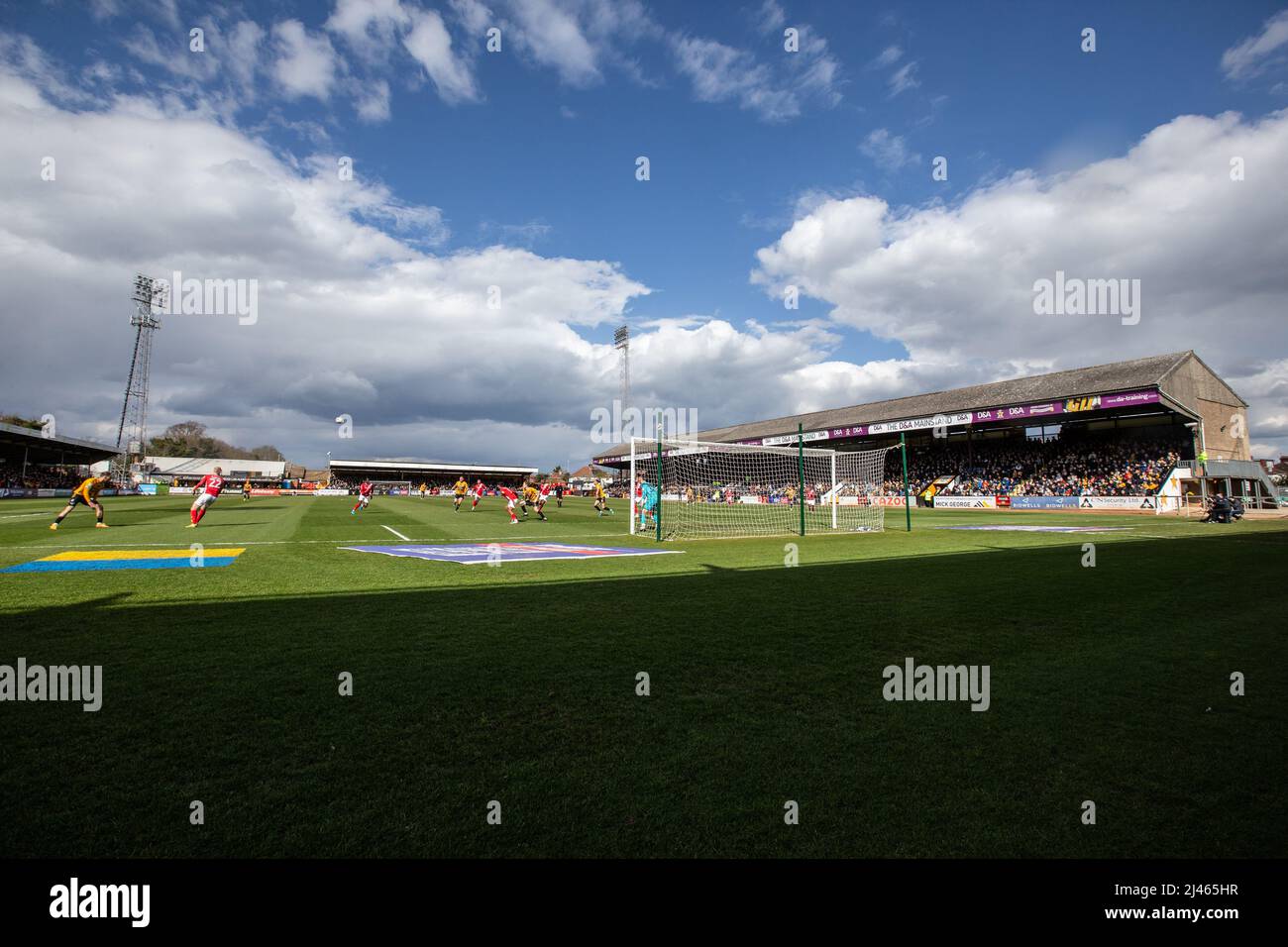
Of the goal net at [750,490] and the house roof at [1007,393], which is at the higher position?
the house roof at [1007,393]

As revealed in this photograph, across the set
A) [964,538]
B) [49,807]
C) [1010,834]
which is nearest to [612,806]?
[1010,834]

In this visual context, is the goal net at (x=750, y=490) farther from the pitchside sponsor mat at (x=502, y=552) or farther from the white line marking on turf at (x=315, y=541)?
the pitchside sponsor mat at (x=502, y=552)

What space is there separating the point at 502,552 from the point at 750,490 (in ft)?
110

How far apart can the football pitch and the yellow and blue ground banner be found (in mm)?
1665

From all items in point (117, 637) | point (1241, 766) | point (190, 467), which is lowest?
point (1241, 766)

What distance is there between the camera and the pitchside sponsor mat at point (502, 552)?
12.8 m

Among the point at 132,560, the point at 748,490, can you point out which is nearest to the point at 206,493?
the point at 132,560

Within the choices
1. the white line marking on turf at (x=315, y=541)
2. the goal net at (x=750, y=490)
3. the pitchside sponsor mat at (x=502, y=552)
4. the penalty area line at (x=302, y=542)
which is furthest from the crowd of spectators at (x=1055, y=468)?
the pitchside sponsor mat at (x=502, y=552)

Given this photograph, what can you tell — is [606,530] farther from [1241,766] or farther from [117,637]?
[1241,766]

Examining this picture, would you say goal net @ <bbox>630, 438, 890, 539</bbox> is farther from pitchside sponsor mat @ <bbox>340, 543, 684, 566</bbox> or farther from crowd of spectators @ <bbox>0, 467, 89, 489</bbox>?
crowd of spectators @ <bbox>0, 467, 89, 489</bbox>

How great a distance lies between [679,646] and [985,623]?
11.7 feet

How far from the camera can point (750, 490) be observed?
45.8 metres

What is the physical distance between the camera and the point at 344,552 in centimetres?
1337

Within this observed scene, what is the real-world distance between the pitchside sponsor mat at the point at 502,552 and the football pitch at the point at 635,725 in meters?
4.22
